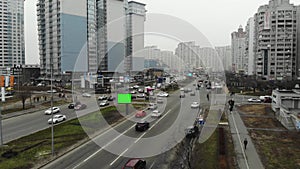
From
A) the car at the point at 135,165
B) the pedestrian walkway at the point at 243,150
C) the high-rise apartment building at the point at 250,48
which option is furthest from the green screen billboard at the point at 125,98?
the high-rise apartment building at the point at 250,48

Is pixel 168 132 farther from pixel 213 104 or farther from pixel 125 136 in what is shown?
pixel 213 104

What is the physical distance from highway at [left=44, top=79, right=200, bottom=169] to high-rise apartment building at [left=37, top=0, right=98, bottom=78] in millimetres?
35534

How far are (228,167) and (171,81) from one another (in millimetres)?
37010

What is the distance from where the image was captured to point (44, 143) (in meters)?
13.4

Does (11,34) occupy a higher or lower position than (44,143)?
higher

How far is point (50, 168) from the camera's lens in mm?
10445

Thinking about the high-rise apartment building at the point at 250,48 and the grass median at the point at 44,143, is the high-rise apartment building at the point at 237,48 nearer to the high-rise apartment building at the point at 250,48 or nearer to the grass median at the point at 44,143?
the high-rise apartment building at the point at 250,48

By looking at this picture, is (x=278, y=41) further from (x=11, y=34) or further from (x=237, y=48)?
(x=11, y=34)

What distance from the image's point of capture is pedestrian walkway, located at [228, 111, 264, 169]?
10.9 metres

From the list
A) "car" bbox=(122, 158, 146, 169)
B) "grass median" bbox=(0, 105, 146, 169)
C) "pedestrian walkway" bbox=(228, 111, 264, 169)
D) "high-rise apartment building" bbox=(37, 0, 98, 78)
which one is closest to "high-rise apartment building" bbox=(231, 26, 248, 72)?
"high-rise apartment building" bbox=(37, 0, 98, 78)

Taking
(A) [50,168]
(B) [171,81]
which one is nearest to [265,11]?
(B) [171,81]

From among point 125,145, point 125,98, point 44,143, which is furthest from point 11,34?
point 125,145

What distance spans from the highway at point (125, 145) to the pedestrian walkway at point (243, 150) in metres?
3.07

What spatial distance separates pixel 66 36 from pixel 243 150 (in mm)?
44771
